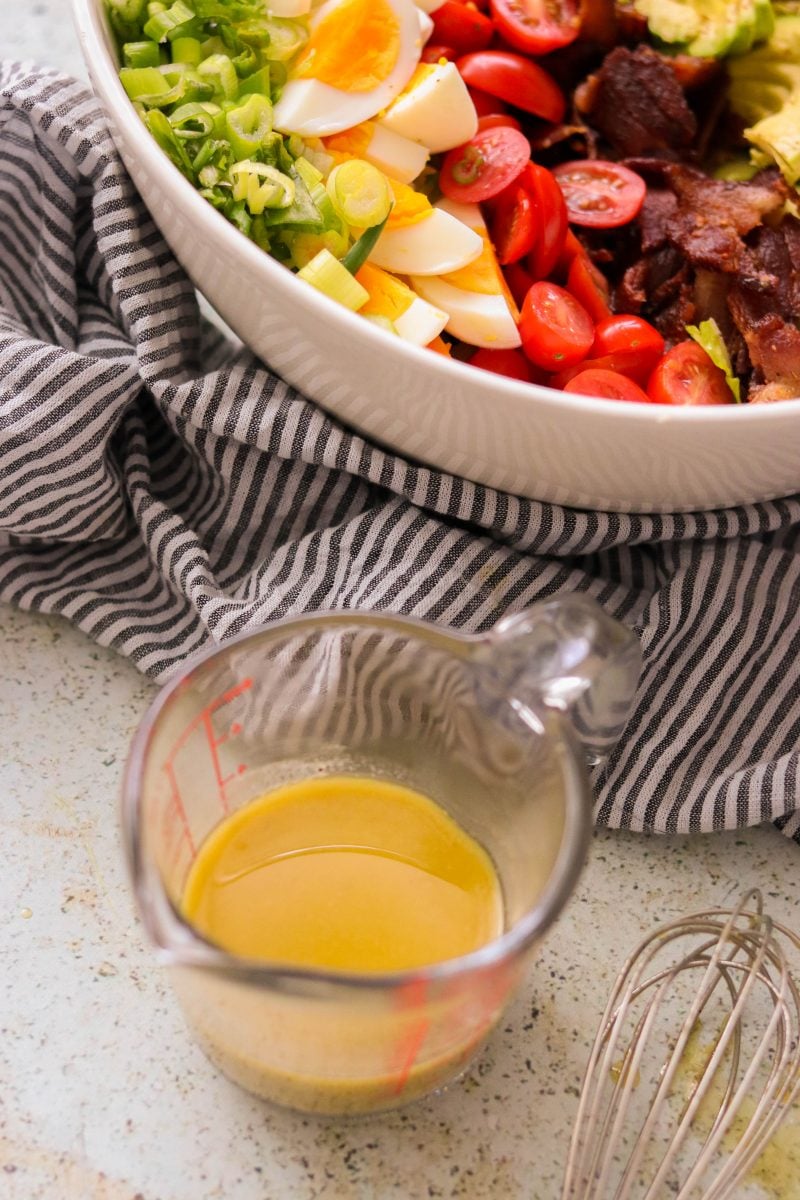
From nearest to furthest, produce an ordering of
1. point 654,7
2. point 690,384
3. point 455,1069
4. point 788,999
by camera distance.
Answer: point 455,1069
point 788,999
point 690,384
point 654,7

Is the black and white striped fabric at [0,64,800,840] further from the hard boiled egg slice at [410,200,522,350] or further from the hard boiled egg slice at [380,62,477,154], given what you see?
the hard boiled egg slice at [380,62,477,154]

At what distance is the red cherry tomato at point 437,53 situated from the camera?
1247mm

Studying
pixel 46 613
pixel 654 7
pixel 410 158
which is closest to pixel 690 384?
pixel 410 158

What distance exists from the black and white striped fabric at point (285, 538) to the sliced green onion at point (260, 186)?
0.13 meters

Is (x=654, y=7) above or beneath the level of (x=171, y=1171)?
above

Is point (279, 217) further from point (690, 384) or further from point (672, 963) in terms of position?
point (672, 963)

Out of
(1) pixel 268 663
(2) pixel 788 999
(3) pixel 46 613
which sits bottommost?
(2) pixel 788 999

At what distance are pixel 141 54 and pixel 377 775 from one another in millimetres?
656

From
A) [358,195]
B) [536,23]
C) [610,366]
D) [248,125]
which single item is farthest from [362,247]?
[536,23]

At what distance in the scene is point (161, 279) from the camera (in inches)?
45.7

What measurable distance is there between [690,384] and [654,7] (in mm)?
427

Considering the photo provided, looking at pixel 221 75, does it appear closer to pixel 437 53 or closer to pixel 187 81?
pixel 187 81

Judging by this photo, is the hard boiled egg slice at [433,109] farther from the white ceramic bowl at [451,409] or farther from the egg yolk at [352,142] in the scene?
the white ceramic bowl at [451,409]

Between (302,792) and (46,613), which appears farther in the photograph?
(46,613)
